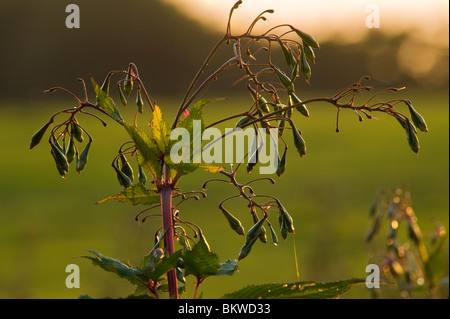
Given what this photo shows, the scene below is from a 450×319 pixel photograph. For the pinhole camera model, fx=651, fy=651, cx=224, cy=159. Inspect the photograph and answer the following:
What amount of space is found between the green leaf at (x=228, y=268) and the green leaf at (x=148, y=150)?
216 mm

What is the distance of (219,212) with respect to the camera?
787 inches

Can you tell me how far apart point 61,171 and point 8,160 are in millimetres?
31945

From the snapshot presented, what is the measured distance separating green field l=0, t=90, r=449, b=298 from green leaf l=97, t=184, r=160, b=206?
5.62 m

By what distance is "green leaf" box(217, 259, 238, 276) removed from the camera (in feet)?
3.91

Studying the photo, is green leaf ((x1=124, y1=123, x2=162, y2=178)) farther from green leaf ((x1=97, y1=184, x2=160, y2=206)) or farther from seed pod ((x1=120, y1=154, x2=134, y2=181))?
seed pod ((x1=120, y1=154, x2=134, y2=181))

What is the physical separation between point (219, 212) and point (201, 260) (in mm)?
18849

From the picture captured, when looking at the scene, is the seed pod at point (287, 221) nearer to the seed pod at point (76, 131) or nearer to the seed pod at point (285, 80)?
the seed pod at point (285, 80)

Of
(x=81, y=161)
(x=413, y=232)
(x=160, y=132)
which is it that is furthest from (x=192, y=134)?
(x=413, y=232)

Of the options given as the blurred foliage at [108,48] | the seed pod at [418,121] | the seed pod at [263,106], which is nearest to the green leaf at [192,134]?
the seed pod at [263,106]

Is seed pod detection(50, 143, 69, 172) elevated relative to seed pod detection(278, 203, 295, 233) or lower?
elevated

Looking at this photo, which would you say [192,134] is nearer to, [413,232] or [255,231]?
[255,231]

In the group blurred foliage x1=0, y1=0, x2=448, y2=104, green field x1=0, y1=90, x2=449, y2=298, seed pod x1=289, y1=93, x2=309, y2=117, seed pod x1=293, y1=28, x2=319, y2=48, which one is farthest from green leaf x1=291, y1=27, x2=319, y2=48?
blurred foliage x1=0, y1=0, x2=448, y2=104

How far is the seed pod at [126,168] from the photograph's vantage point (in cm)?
149
